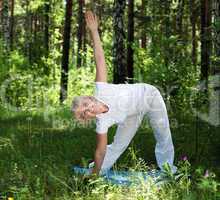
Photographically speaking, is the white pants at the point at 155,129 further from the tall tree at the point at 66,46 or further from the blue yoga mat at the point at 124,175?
the tall tree at the point at 66,46

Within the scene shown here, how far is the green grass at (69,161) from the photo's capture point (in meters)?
4.54

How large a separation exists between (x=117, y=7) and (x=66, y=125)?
526 cm

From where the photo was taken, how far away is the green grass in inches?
179

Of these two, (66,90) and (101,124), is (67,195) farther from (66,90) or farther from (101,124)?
(66,90)

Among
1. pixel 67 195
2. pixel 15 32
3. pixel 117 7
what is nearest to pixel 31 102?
pixel 117 7

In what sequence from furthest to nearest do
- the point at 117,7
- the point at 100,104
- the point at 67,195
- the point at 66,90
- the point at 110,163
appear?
the point at 66,90 < the point at 117,7 < the point at 110,163 < the point at 100,104 < the point at 67,195

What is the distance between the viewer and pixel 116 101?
573 cm

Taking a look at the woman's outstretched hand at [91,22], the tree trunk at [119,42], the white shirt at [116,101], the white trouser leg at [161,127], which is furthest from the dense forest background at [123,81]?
the woman's outstretched hand at [91,22]

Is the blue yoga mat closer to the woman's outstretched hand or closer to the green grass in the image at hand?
the green grass

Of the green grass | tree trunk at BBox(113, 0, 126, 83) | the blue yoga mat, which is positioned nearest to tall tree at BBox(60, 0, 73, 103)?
tree trunk at BBox(113, 0, 126, 83)

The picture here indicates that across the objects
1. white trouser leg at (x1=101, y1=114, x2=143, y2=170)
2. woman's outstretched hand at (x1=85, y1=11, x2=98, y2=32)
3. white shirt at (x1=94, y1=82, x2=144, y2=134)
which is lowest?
white trouser leg at (x1=101, y1=114, x2=143, y2=170)

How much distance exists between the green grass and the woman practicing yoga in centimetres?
25

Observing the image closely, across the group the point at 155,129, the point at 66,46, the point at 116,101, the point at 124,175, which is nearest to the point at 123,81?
the point at 66,46

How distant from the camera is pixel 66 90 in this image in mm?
18594
